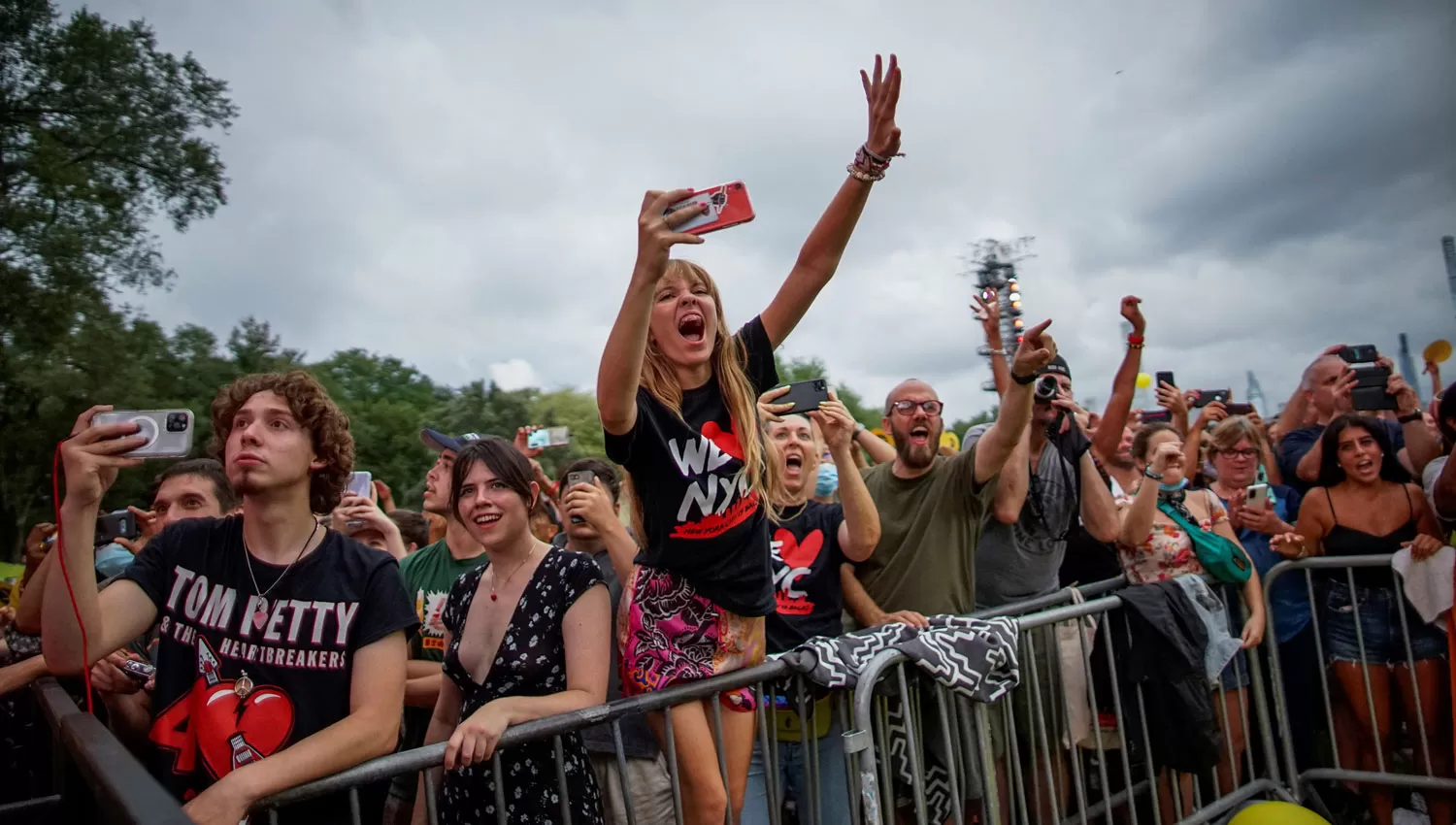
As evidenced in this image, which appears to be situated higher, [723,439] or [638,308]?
[638,308]

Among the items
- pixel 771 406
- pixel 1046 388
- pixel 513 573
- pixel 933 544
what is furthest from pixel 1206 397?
pixel 513 573

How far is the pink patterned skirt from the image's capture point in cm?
247

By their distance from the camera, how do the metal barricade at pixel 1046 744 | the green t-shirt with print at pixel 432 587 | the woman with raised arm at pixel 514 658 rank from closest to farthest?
1. the woman with raised arm at pixel 514 658
2. the metal barricade at pixel 1046 744
3. the green t-shirt with print at pixel 432 587

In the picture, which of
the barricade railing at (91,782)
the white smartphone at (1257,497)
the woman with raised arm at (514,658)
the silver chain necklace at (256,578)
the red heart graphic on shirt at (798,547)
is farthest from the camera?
the white smartphone at (1257,497)

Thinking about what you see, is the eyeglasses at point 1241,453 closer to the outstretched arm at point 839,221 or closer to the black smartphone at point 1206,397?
the black smartphone at point 1206,397

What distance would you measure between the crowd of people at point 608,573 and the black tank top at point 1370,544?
0.17ft

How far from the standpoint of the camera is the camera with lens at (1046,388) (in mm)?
3900

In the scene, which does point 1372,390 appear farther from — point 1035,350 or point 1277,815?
point 1035,350

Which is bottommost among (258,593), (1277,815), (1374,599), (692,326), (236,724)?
(1277,815)

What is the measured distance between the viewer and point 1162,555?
421 cm

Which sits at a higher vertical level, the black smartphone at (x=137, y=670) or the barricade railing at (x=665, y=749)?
the black smartphone at (x=137, y=670)

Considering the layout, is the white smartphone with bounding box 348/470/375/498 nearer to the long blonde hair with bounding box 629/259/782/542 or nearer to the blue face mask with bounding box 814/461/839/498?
the long blonde hair with bounding box 629/259/782/542

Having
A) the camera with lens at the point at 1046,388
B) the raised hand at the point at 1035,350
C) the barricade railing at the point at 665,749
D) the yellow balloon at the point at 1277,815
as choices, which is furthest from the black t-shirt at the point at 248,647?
the yellow balloon at the point at 1277,815

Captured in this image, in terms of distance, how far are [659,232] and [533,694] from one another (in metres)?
1.42
